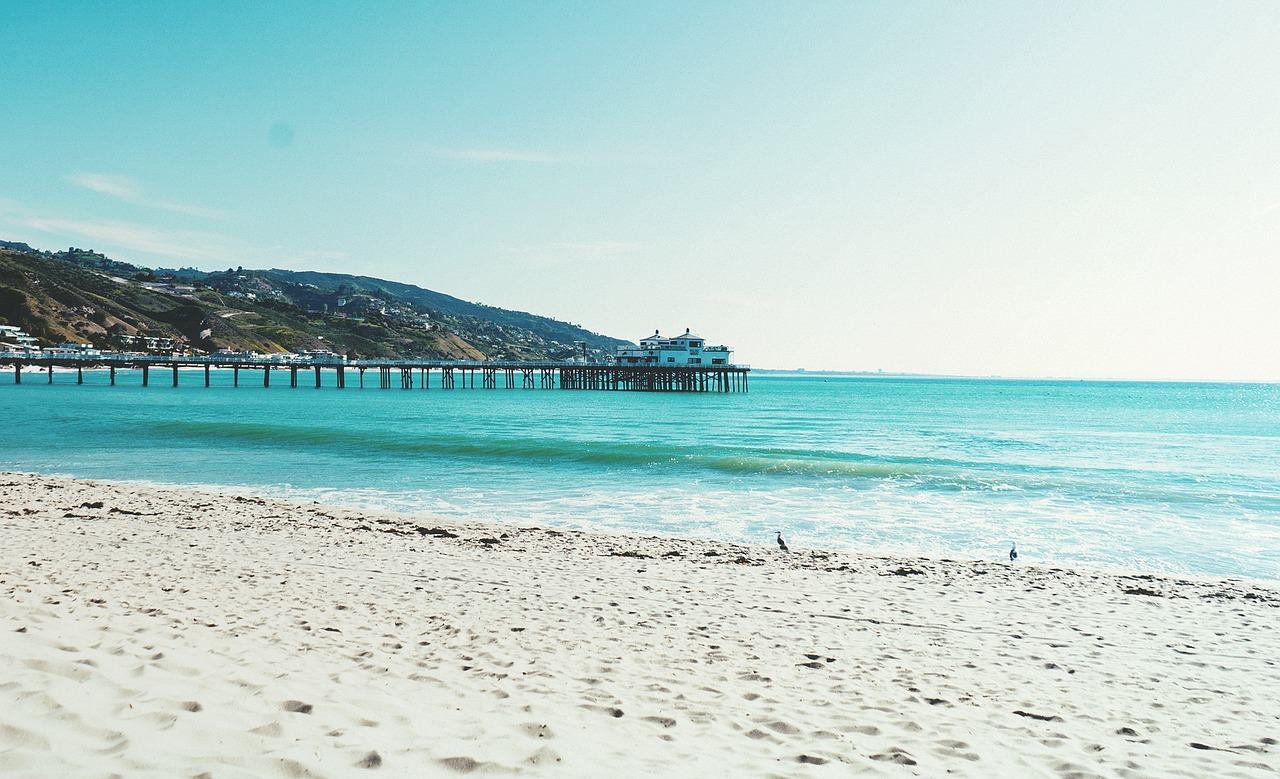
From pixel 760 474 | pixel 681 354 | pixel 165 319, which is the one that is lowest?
pixel 760 474

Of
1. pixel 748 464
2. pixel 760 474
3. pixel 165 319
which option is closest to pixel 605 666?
pixel 760 474

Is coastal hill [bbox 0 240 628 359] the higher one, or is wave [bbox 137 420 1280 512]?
coastal hill [bbox 0 240 628 359]

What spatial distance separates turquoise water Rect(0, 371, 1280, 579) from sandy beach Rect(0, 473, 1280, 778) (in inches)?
172

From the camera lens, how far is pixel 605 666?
6430 mm

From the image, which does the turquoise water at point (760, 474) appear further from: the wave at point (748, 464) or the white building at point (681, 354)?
the white building at point (681, 354)

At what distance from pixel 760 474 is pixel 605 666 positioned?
18.8 m

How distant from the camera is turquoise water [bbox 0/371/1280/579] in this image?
52.4ft

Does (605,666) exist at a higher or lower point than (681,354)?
lower

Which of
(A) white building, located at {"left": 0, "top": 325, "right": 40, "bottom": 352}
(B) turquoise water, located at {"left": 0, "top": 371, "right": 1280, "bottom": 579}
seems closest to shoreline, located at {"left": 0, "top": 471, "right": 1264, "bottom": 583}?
(B) turquoise water, located at {"left": 0, "top": 371, "right": 1280, "bottom": 579}

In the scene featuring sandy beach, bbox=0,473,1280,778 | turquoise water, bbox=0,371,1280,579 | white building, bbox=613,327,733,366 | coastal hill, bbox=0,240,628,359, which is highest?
coastal hill, bbox=0,240,628,359

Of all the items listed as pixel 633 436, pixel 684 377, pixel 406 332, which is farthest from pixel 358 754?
pixel 406 332

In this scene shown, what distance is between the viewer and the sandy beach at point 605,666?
4434 mm

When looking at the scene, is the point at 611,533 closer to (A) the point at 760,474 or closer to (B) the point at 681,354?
(A) the point at 760,474

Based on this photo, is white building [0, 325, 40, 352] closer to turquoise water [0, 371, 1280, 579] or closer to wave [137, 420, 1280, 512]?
turquoise water [0, 371, 1280, 579]
